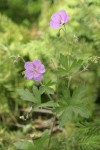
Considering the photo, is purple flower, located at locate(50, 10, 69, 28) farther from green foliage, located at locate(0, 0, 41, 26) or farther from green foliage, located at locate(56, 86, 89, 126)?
green foliage, located at locate(0, 0, 41, 26)

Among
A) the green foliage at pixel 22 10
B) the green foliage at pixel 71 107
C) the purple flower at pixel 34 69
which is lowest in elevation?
the green foliage at pixel 71 107

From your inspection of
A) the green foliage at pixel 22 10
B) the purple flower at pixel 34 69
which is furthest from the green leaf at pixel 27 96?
the green foliage at pixel 22 10

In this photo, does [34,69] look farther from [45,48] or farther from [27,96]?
[45,48]

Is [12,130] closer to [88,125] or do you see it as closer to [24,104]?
[24,104]

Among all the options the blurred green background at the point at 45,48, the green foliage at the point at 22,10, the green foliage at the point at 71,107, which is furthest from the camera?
the green foliage at the point at 22,10

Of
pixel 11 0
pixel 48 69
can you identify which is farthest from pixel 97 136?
pixel 11 0

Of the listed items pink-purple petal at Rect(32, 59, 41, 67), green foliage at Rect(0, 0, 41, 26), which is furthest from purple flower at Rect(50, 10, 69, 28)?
green foliage at Rect(0, 0, 41, 26)

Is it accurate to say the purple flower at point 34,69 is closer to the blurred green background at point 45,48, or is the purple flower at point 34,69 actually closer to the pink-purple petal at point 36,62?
the pink-purple petal at point 36,62
